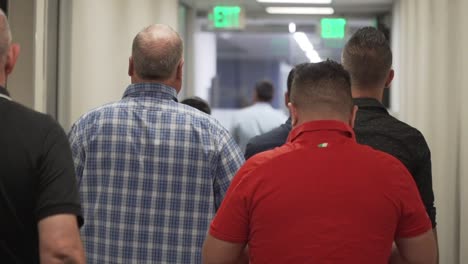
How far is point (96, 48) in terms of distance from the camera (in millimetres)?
5047

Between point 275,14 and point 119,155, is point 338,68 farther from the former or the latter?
point 275,14

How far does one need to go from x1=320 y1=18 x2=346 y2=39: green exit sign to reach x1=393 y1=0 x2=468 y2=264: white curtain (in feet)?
5.88

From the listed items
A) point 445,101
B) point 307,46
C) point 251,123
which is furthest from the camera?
point 307,46

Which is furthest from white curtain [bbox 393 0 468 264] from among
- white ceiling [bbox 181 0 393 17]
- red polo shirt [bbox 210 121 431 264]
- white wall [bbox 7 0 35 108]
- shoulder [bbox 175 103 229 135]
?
red polo shirt [bbox 210 121 431 264]

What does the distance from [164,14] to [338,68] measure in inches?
163

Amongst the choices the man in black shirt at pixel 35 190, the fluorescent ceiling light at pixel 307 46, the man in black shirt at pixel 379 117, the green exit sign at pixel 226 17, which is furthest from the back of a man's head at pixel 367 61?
the fluorescent ceiling light at pixel 307 46

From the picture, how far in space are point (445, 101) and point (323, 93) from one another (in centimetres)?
349

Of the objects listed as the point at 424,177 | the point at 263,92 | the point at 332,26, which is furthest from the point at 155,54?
the point at 332,26

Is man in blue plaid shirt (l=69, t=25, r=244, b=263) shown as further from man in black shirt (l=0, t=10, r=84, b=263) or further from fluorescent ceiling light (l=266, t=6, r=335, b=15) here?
fluorescent ceiling light (l=266, t=6, r=335, b=15)

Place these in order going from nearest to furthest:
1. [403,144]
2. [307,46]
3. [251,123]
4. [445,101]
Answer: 1. [403,144]
2. [445,101]
3. [251,123]
4. [307,46]

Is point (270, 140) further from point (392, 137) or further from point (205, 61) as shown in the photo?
point (205, 61)

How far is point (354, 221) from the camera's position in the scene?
1854mm

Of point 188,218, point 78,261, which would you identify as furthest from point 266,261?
point 188,218

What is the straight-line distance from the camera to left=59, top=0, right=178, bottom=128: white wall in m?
4.75
